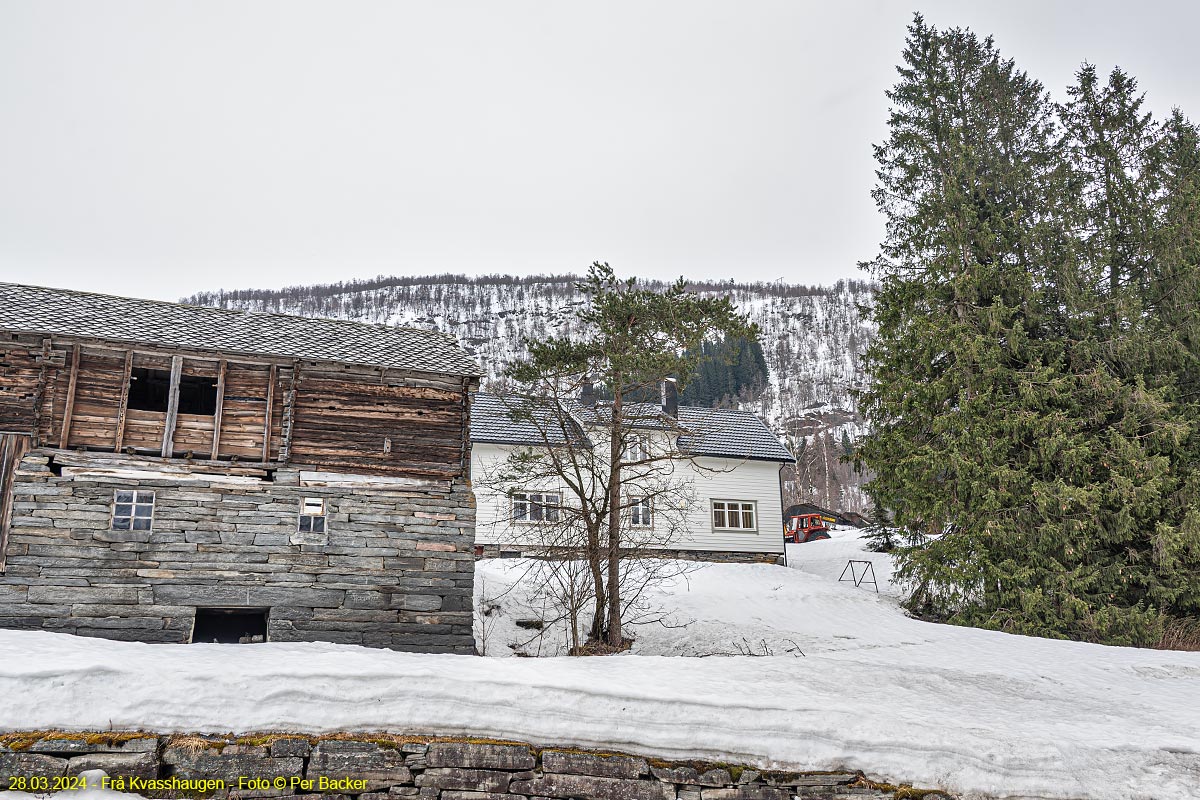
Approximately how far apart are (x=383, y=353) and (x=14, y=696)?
34.1 ft

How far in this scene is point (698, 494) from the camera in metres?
30.2

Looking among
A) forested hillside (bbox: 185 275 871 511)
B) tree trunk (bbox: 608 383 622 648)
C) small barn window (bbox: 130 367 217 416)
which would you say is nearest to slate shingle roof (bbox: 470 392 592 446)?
small barn window (bbox: 130 367 217 416)

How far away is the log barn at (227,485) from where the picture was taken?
14.9m

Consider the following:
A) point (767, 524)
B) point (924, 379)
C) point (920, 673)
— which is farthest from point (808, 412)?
point (920, 673)

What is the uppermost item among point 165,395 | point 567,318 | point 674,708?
point 567,318

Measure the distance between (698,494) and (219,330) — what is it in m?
17.8

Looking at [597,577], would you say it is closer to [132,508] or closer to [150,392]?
[132,508]

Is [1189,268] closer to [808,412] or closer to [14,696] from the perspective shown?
[14,696]

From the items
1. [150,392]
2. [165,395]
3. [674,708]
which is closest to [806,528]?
[165,395]

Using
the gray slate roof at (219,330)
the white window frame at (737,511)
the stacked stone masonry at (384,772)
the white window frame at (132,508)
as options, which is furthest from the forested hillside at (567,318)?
the stacked stone masonry at (384,772)

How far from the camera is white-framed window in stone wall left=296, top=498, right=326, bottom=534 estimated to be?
1622 cm

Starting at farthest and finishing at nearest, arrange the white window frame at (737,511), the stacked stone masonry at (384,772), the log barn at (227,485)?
the white window frame at (737,511) < the log barn at (227,485) < the stacked stone masonry at (384,772)

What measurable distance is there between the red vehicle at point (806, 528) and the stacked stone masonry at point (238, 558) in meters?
29.0

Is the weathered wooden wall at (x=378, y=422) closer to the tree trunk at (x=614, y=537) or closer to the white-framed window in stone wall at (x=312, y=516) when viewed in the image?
the white-framed window in stone wall at (x=312, y=516)
